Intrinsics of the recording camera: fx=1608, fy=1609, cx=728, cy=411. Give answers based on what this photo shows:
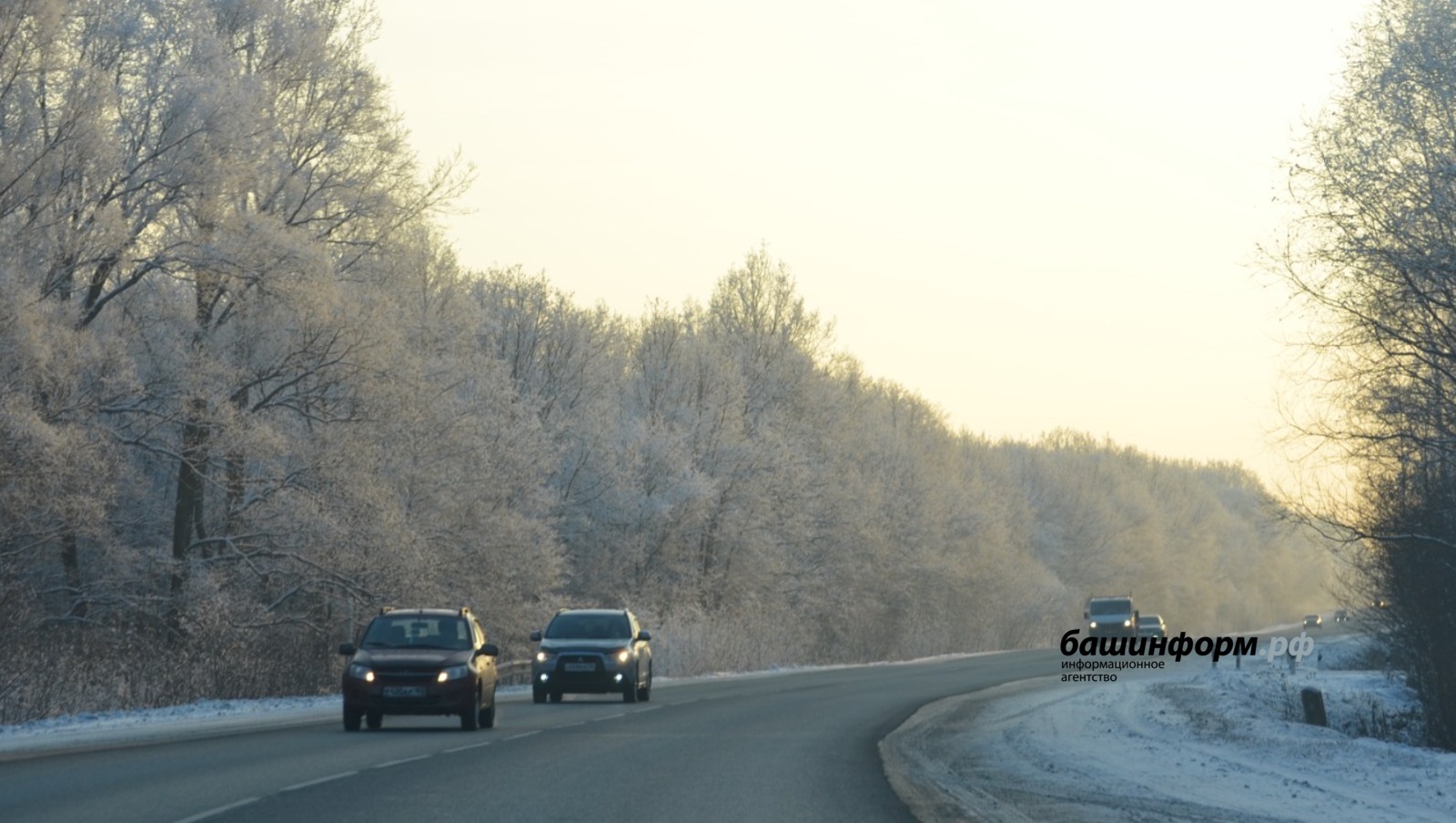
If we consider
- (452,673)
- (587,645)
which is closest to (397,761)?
(452,673)

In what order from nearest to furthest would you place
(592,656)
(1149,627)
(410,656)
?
(410,656), (592,656), (1149,627)

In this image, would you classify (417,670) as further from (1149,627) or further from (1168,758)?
(1149,627)

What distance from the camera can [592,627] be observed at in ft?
112

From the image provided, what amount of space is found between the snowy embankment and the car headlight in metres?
6.49

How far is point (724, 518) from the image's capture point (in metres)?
65.7

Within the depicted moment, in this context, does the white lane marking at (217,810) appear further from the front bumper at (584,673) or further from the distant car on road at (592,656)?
the front bumper at (584,673)

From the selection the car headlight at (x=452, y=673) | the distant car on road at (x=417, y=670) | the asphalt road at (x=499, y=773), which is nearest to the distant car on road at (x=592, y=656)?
the asphalt road at (x=499, y=773)

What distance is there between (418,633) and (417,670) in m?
1.14

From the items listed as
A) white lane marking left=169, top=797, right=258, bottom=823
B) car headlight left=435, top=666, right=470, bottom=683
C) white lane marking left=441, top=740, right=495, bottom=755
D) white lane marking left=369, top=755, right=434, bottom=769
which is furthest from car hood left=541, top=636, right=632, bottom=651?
white lane marking left=169, top=797, right=258, bottom=823

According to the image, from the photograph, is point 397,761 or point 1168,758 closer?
point 397,761

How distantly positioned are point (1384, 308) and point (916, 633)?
55.2 metres

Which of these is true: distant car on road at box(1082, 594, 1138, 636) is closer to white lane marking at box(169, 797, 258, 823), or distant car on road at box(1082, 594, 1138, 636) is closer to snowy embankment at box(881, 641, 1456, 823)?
snowy embankment at box(881, 641, 1456, 823)

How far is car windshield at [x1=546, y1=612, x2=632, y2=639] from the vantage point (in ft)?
112

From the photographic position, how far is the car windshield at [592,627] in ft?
112
